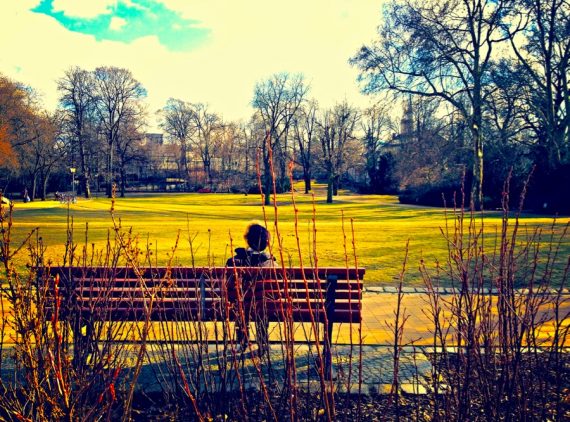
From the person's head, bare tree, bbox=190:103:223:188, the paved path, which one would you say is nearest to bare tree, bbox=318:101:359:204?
bare tree, bbox=190:103:223:188

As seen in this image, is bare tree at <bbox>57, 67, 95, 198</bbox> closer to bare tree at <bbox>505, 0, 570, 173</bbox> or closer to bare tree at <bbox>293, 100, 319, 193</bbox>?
bare tree at <bbox>293, 100, 319, 193</bbox>

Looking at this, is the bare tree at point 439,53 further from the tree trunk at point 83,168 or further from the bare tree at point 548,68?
the tree trunk at point 83,168

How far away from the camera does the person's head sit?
15.2ft

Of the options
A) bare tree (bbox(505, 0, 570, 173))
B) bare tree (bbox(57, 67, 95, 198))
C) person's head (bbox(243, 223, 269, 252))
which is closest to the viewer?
person's head (bbox(243, 223, 269, 252))

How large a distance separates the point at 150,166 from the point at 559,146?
5697cm

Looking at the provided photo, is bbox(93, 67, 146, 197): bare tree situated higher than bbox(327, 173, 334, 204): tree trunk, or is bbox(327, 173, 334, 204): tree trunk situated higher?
bbox(93, 67, 146, 197): bare tree

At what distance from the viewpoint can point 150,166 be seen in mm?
69625

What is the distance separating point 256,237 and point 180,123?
65.4 metres

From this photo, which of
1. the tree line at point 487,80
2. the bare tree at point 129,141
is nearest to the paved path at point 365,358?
the tree line at point 487,80

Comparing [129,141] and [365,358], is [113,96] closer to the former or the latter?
[129,141]

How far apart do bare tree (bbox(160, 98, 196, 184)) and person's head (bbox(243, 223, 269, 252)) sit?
→ 64566mm

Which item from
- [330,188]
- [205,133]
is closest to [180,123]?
[205,133]

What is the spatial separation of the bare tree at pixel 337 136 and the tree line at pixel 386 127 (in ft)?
0.56

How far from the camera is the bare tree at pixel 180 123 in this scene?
66.4m
